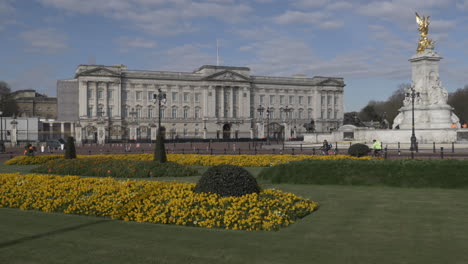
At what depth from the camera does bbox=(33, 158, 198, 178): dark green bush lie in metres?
21.7

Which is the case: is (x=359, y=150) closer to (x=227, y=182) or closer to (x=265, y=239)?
(x=227, y=182)

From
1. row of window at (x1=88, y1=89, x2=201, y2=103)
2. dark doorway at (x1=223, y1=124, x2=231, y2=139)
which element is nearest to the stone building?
row of window at (x1=88, y1=89, x2=201, y2=103)

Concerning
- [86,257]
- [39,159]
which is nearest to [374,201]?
Result: [86,257]

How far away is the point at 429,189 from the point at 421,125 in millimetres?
33422

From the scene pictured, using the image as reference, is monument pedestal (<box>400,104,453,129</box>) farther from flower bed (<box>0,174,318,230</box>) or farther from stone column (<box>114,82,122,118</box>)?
stone column (<box>114,82,122,118</box>)

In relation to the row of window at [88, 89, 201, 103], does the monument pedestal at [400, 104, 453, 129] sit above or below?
below

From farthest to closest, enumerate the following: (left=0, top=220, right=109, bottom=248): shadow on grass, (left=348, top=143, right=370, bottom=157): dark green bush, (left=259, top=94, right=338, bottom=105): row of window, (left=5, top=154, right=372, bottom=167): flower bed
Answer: (left=259, top=94, right=338, bottom=105): row of window, (left=5, top=154, right=372, bottom=167): flower bed, (left=348, top=143, right=370, bottom=157): dark green bush, (left=0, top=220, right=109, bottom=248): shadow on grass

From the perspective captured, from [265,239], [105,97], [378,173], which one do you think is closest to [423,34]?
[378,173]

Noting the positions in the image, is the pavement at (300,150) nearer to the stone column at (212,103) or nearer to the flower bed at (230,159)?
the flower bed at (230,159)

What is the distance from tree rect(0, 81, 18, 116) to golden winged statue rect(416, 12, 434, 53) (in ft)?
308

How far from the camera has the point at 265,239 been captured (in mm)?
9477

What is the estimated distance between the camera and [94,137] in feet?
325

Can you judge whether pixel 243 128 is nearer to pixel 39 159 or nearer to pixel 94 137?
pixel 94 137

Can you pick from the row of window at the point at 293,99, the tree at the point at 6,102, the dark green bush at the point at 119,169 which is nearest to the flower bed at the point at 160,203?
the dark green bush at the point at 119,169
